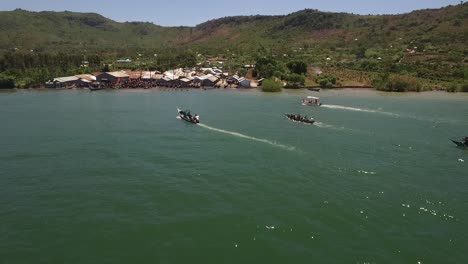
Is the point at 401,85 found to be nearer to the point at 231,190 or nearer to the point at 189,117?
the point at 189,117

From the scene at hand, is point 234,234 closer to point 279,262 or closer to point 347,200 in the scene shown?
point 279,262

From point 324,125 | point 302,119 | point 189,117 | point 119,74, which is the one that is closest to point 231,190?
point 189,117

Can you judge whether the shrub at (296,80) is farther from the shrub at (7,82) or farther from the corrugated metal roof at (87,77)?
the shrub at (7,82)

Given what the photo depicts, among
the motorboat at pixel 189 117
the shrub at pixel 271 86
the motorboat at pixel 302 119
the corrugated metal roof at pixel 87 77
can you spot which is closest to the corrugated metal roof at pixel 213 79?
the shrub at pixel 271 86

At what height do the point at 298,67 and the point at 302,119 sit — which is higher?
the point at 298,67

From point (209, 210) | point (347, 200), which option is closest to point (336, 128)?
point (347, 200)

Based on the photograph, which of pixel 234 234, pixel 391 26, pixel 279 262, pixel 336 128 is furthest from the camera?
pixel 391 26

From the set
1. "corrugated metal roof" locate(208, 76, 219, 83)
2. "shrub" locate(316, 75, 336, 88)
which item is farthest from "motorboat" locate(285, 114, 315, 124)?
"corrugated metal roof" locate(208, 76, 219, 83)
